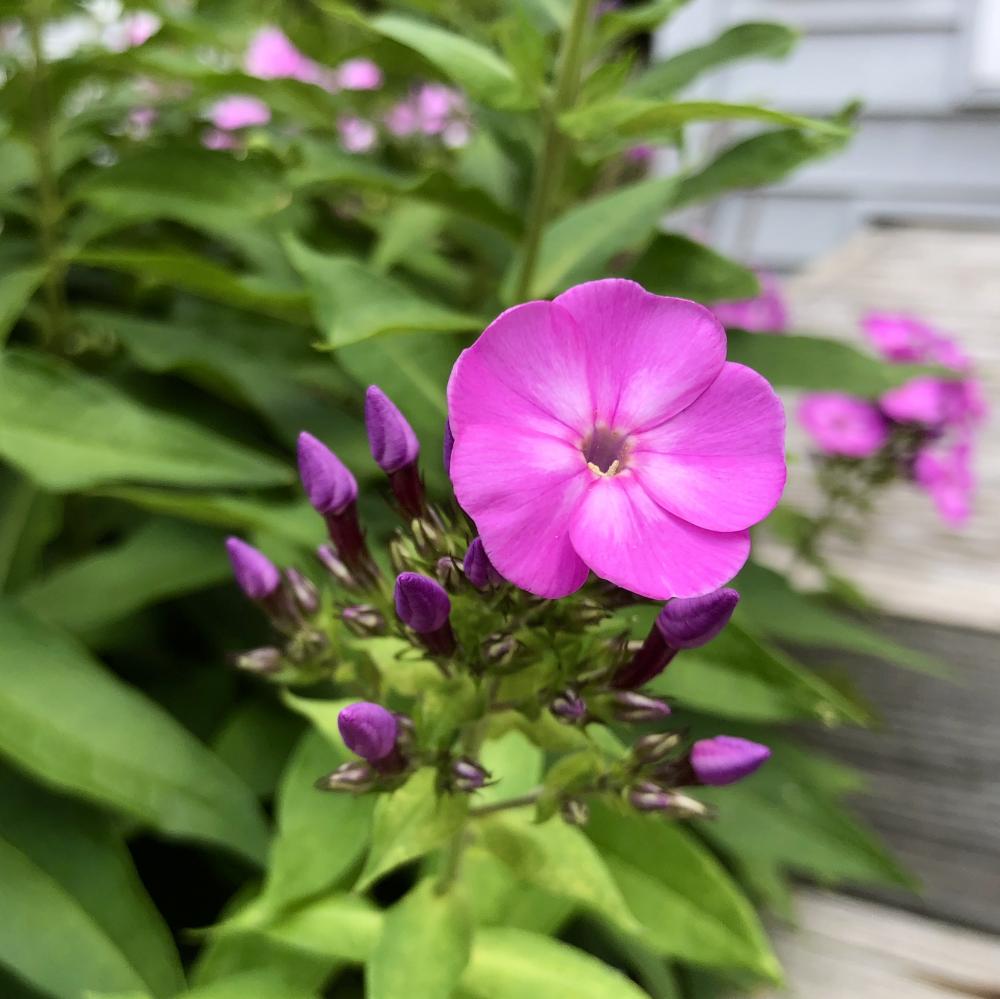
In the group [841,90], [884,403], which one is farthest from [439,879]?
[841,90]

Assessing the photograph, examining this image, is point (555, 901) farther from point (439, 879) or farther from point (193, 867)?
point (193, 867)

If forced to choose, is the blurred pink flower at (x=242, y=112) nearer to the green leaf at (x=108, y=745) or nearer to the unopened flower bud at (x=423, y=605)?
the green leaf at (x=108, y=745)

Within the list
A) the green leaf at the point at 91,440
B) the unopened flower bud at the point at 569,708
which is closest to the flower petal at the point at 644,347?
the unopened flower bud at the point at 569,708

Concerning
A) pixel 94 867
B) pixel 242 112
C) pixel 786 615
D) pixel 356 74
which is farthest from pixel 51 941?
pixel 356 74

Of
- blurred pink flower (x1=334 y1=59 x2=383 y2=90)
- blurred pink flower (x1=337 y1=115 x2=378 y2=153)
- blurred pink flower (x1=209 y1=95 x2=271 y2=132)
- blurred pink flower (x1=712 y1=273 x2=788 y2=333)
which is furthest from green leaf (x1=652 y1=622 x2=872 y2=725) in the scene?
blurred pink flower (x1=334 y1=59 x2=383 y2=90)

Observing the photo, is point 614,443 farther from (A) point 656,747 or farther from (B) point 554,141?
(B) point 554,141
